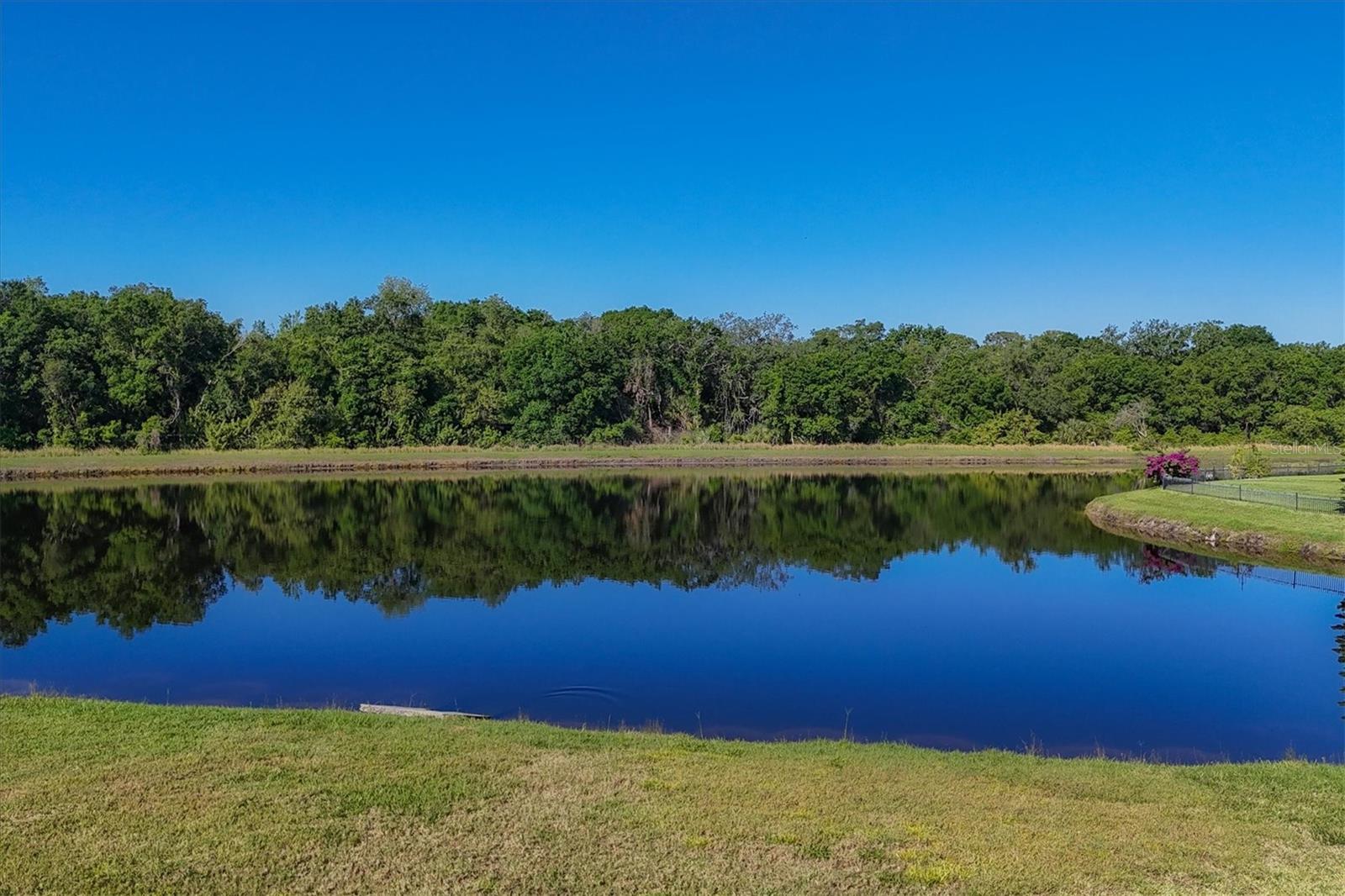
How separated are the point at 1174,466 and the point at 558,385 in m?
49.1

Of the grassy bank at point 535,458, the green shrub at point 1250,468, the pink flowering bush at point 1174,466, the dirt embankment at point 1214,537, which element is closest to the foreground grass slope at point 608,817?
the dirt embankment at point 1214,537

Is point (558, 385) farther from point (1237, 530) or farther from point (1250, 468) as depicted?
point (1237, 530)

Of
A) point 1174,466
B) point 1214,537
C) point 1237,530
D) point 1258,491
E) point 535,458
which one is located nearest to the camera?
point 1237,530

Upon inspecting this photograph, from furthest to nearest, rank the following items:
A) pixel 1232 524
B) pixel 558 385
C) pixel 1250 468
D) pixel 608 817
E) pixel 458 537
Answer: pixel 558 385 → pixel 1250 468 → pixel 458 537 → pixel 1232 524 → pixel 608 817

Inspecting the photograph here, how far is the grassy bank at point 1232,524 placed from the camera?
28678mm

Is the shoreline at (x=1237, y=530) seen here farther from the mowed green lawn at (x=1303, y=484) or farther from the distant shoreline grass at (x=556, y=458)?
the distant shoreline grass at (x=556, y=458)

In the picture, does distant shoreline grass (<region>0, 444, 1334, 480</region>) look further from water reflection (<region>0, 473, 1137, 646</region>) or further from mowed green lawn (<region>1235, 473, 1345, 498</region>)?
mowed green lawn (<region>1235, 473, 1345, 498</region>)

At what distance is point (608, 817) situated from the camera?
326 inches

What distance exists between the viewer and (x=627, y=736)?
1172 centimetres

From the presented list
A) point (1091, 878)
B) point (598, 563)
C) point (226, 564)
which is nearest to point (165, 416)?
point (226, 564)

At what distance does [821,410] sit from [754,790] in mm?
79744

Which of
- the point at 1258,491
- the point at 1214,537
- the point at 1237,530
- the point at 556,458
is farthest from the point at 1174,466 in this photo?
the point at 556,458

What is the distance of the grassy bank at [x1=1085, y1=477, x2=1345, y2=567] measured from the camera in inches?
1129

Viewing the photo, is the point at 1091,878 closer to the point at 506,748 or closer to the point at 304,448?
the point at 506,748
